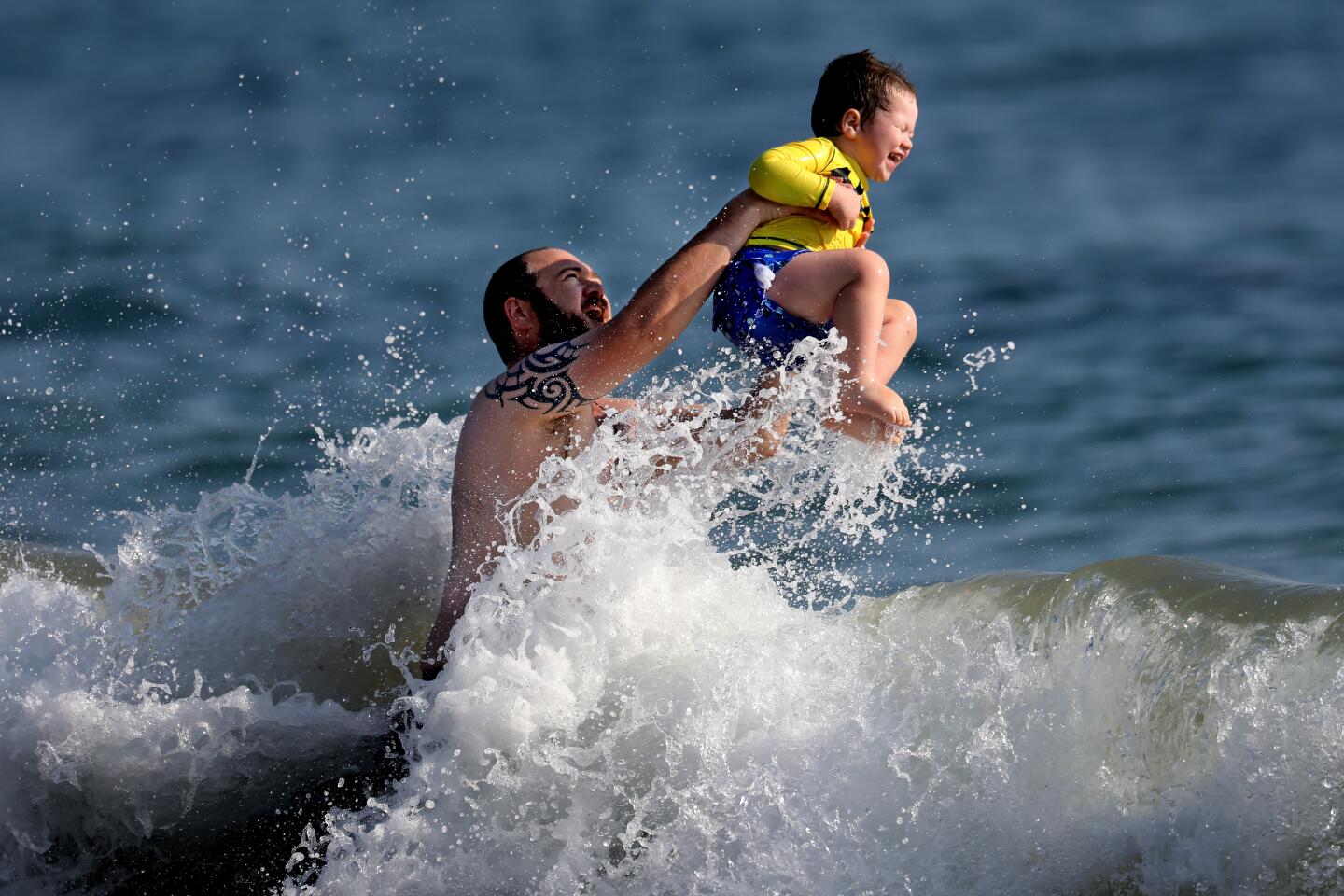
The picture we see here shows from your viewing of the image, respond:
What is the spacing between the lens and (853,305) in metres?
4.06

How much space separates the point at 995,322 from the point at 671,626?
18.6ft

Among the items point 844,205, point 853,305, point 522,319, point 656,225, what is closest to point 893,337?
point 853,305

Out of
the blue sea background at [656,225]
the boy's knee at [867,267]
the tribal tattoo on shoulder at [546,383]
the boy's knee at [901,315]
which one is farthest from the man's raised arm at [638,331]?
the blue sea background at [656,225]

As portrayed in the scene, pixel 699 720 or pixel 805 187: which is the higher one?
pixel 805 187

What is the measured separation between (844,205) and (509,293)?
3.13 ft

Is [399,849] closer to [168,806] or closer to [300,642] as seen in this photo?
[168,806]

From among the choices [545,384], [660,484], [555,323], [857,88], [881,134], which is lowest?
[660,484]

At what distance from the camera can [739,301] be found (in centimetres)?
418

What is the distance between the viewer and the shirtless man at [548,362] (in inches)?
160

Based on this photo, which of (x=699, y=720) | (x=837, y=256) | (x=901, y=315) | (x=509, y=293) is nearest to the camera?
(x=699, y=720)

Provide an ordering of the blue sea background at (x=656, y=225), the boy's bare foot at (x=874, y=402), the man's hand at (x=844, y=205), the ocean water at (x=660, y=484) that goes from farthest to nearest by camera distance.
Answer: the blue sea background at (x=656, y=225), the man's hand at (x=844, y=205), the boy's bare foot at (x=874, y=402), the ocean water at (x=660, y=484)

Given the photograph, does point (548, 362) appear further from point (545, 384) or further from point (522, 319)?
point (522, 319)

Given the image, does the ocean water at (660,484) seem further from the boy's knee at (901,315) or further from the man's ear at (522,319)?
the man's ear at (522,319)

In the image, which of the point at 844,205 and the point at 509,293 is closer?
the point at 844,205
